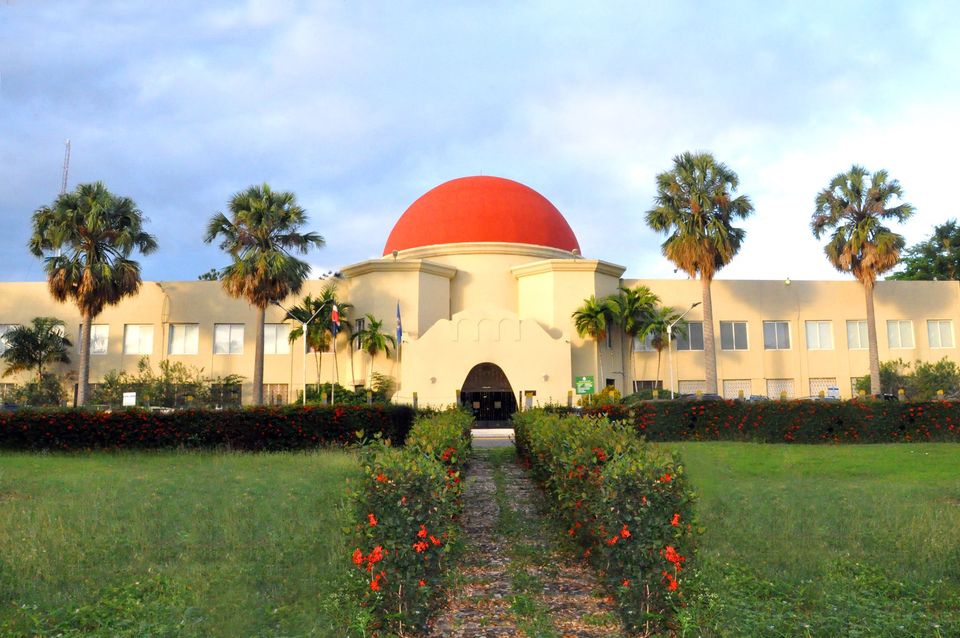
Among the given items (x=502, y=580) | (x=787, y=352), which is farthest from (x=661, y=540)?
(x=787, y=352)

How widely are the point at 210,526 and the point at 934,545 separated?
27.1 ft

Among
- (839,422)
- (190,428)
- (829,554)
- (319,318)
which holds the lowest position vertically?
(829,554)

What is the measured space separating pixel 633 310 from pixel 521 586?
31316mm

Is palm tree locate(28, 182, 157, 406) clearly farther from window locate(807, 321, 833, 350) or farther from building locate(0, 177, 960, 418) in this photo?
window locate(807, 321, 833, 350)

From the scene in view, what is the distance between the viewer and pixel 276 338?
132ft

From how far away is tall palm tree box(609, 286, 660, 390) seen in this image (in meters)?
37.0

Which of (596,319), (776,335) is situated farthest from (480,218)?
(776,335)

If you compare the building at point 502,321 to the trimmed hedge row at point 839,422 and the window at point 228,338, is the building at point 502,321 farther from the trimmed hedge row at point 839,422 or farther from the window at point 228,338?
the trimmed hedge row at point 839,422

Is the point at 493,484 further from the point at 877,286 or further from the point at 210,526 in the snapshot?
the point at 877,286

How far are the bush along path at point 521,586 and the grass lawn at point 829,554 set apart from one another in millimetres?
1079

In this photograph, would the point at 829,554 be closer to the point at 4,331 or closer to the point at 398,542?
the point at 398,542

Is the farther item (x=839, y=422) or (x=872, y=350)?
(x=872, y=350)

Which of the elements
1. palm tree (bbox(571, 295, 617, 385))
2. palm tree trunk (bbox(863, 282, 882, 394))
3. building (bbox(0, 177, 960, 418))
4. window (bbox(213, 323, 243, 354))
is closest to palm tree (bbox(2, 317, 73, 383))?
building (bbox(0, 177, 960, 418))

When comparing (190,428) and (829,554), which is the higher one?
(190,428)
